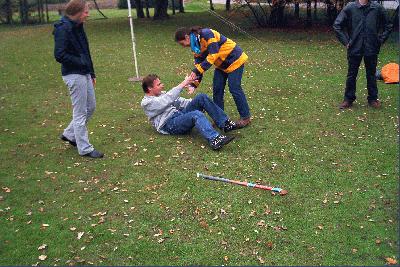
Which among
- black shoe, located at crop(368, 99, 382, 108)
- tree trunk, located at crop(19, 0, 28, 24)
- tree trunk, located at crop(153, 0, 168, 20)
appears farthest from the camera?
tree trunk, located at crop(19, 0, 28, 24)

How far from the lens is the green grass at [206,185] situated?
4332 millimetres

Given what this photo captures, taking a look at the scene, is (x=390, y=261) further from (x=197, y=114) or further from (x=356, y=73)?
(x=356, y=73)

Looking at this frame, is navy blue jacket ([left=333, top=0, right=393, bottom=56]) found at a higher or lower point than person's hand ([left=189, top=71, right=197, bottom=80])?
higher

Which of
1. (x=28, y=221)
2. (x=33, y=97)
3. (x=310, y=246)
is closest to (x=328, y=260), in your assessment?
(x=310, y=246)

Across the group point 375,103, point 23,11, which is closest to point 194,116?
point 375,103

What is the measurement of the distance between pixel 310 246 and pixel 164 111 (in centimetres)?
350

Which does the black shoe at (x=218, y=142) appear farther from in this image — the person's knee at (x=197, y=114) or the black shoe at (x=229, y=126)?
the black shoe at (x=229, y=126)

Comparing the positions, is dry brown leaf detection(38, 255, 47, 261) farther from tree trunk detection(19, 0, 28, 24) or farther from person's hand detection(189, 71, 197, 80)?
tree trunk detection(19, 0, 28, 24)

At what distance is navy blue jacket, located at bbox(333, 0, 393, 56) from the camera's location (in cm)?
745

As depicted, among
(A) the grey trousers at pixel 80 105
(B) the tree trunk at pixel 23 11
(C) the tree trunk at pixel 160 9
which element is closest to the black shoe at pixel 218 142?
(A) the grey trousers at pixel 80 105

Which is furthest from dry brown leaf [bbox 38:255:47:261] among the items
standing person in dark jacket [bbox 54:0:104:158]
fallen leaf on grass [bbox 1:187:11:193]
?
standing person in dark jacket [bbox 54:0:104:158]

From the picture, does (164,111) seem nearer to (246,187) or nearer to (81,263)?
(246,187)

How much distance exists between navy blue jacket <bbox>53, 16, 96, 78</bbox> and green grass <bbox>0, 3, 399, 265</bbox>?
1311 millimetres

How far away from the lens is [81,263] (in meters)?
4.18
